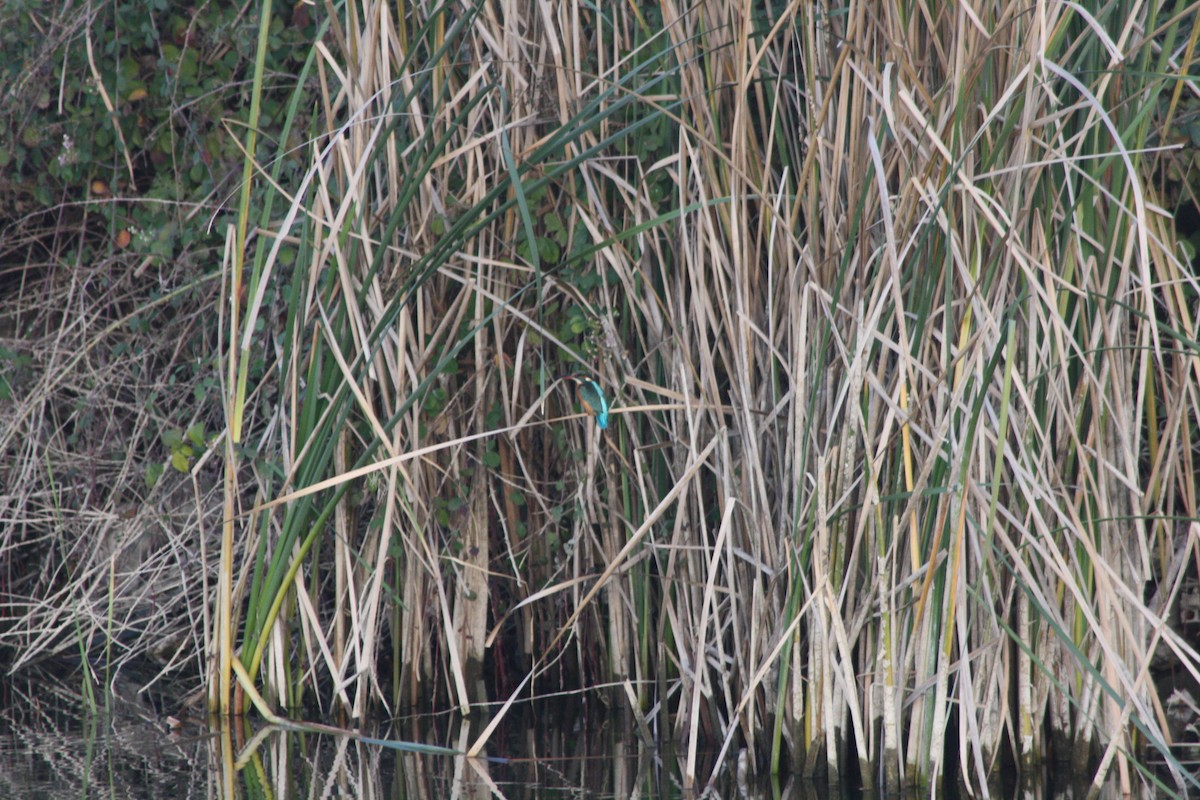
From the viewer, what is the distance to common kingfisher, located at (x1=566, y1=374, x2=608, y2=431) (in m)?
1.98

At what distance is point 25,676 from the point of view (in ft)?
8.22

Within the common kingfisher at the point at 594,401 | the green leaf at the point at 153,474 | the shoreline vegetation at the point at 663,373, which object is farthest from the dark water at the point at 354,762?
the common kingfisher at the point at 594,401

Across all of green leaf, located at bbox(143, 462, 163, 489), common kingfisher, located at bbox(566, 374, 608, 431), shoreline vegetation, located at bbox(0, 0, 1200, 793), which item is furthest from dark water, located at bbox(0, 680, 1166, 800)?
common kingfisher, located at bbox(566, 374, 608, 431)

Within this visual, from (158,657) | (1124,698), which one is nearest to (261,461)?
(158,657)

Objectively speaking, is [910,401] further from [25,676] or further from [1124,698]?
[25,676]

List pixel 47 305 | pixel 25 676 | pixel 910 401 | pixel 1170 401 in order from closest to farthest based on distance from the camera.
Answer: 1. pixel 910 401
2. pixel 1170 401
3. pixel 25 676
4. pixel 47 305

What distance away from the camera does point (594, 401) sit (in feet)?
6.62

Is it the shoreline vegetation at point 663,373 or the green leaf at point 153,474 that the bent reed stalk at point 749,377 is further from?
the green leaf at point 153,474

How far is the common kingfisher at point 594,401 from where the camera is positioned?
6.49 ft

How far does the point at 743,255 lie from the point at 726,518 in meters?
0.42

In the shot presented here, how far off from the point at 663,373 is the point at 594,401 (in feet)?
0.52

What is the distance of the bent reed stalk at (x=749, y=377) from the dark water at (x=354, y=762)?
0.26 ft

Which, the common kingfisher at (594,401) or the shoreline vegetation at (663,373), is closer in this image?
the shoreline vegetation at (663,373)

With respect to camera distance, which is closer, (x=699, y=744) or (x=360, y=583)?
(x=699, y=744)
